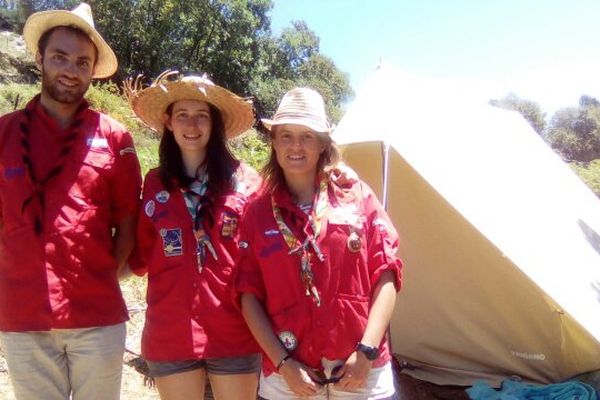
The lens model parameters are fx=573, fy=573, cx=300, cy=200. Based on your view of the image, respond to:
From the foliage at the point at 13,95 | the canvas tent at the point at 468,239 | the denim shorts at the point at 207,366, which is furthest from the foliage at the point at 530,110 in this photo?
the denim shorts at the point at 207,366

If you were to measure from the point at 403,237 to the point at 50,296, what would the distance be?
2338 mm

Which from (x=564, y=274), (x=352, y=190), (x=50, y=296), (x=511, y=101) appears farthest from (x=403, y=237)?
(x=511, y=101)

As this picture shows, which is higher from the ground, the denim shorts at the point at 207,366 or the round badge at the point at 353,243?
the round badge at the point at 353,243

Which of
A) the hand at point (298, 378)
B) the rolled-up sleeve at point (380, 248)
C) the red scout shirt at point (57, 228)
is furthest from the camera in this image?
the red scout shirt at point (57, 228)

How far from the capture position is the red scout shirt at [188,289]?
191 centimetres

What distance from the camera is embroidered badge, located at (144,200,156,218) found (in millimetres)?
1998

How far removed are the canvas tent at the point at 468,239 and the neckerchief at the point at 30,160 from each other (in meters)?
1.62

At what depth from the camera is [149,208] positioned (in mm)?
2006

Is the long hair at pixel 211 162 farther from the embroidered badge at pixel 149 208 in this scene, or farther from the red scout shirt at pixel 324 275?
the red scout shirt at pixel 324 275

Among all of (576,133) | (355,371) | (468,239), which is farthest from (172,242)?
(576,133)

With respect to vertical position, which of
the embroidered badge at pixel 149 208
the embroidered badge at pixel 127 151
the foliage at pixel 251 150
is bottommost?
the embroidered badge at pixel 149 208

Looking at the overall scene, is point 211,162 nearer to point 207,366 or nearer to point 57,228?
point 57,228

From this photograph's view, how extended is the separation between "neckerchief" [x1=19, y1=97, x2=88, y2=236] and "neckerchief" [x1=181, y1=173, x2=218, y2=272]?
421 millimetres

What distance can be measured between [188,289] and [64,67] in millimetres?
875
